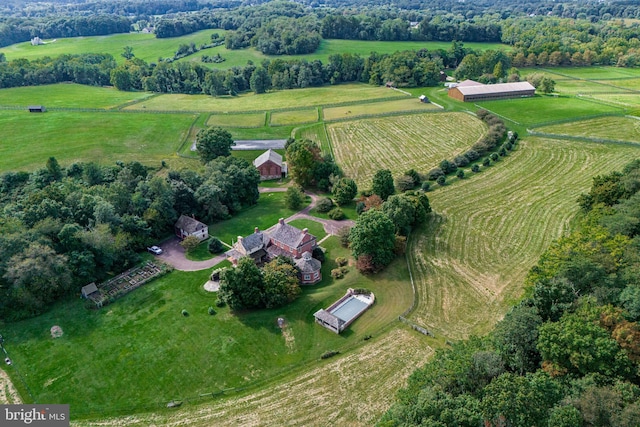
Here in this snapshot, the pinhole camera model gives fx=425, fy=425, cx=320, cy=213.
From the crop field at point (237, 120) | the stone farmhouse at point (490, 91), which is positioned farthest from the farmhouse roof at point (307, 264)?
the stone farmhouse at point (490, 91)

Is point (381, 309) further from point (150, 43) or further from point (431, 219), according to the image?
point (150, 43)

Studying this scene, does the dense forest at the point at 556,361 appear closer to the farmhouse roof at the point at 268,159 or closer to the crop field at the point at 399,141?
the crop field at the point at 399,141

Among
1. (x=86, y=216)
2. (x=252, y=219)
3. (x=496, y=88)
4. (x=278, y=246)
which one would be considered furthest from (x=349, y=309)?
(x=496, y=88)

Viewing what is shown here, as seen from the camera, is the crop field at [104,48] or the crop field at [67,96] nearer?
the crop field at [67,96]

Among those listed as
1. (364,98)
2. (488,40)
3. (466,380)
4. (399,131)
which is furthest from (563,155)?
(488,40)

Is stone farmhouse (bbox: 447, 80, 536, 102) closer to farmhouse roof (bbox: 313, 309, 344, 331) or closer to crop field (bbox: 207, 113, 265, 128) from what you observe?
crop field (bbox: 207, 113, 265, 128)
